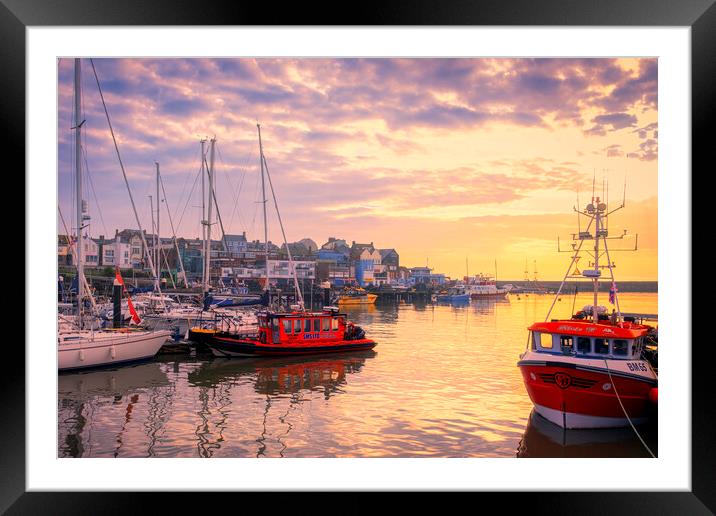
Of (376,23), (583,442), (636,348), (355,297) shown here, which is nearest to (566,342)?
(636,348)

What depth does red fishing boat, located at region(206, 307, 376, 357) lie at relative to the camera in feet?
51.3

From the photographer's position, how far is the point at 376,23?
4.61 meters

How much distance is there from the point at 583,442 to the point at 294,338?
9663 millimetres

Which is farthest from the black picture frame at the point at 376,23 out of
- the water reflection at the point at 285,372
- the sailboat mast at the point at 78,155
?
the sailboat mast at the point at 78,155

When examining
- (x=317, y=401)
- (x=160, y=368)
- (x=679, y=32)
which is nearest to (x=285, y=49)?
(x=679, y=32)

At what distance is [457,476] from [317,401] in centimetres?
542

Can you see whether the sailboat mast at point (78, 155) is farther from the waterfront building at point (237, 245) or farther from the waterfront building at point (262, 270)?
the waterfront building at point (237, 245)

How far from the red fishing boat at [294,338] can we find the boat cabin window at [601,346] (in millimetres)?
9278

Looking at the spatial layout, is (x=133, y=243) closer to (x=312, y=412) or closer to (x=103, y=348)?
(x=103, y=348)

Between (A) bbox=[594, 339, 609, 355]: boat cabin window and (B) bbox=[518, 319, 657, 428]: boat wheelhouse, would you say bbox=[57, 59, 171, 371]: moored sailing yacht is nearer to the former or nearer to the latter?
(B) bbox=[518, 319, 657, 428]: boat wheelhouse

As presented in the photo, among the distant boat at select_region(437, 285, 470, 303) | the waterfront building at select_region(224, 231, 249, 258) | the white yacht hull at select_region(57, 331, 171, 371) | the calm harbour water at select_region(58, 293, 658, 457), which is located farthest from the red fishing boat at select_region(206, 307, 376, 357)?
the distant boat at select_region(437, 285, 470, 303)

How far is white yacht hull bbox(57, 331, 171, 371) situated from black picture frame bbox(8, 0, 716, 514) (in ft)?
26.3

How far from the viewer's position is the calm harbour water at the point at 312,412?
7645 mm

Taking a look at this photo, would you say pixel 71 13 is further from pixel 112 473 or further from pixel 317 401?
pixel 317 401
